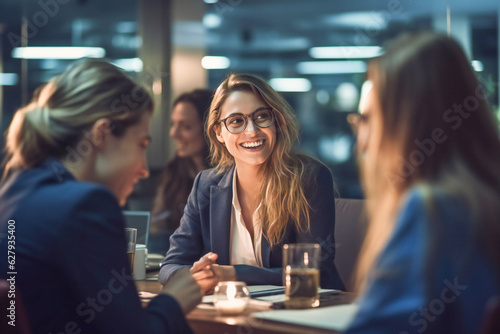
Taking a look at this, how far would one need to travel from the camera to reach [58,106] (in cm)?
159

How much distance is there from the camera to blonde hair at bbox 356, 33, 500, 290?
129 cm

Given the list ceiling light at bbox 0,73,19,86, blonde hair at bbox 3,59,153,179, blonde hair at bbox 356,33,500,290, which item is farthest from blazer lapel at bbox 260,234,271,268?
ceiling light at bbox 0,73,19,86

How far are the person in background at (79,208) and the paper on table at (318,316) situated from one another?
7.8 inches

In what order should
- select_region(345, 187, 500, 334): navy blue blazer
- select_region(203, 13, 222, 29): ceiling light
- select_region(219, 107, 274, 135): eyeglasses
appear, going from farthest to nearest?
select_region(203, 13, 222, 29): ceiling light
select_region(219, 107, 274, 135): eyeglasses
select_region(345, 187, 500, 334): navy blue blazer

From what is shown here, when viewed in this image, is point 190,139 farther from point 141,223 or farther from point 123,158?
point 123,158

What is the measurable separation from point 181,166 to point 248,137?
65.6 inches

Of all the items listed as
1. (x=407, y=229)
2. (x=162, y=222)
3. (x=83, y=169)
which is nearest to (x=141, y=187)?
(x=162, y=222)

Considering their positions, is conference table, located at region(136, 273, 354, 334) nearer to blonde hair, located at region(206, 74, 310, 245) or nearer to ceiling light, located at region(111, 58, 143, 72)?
blonde hair, located at region(206, 74, 310, 245)

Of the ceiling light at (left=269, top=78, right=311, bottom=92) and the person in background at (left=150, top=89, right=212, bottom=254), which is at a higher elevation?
the ceiling light at (left=269, top=78, right=311, bottom=92)

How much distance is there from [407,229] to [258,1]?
18.9ft

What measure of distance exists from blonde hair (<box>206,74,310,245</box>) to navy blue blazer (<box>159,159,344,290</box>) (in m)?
0.03

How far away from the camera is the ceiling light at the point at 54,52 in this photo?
6.64m

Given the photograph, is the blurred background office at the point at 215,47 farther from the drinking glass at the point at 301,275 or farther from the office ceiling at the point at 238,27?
the drinking glass at the point at 301,275

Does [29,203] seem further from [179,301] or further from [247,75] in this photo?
[247,75]
